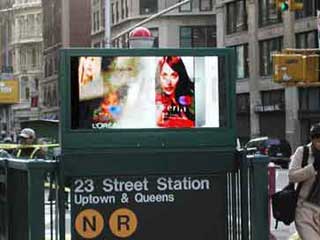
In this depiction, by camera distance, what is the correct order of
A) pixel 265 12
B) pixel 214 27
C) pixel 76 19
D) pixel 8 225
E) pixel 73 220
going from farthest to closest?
pixel 76 19 → pixel 214 27 → pixel 265 12 → pixel 8 225 → pixel 73 220

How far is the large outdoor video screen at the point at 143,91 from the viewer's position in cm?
595

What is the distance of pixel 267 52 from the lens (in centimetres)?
5503

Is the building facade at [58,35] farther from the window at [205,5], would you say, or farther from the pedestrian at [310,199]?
the pedestrian at [310,199]

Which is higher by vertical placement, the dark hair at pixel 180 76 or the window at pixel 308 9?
the window at pixel 308 9

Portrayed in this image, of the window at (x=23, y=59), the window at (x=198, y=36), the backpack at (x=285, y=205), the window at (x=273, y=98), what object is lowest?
the backpack at (x=285, y=205)

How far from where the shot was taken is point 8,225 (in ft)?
22.4

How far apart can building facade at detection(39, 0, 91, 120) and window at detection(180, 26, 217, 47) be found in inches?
1050

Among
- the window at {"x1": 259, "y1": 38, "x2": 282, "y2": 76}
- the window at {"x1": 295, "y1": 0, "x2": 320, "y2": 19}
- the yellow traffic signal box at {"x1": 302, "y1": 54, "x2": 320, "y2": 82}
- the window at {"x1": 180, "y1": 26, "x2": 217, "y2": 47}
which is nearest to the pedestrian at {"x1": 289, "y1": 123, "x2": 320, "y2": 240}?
the yellow traffic signal box at {"x1": 302, "y1": 54, "x2": 320, "y2": 82}

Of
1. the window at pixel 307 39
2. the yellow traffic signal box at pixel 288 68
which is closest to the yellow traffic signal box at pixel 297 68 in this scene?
the yellow traffic signal box at pixel 288 68

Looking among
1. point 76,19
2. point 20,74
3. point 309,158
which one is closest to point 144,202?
point 309,158

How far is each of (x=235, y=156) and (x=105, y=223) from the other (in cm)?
107

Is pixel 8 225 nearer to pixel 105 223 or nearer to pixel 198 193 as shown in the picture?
pixel 105 223

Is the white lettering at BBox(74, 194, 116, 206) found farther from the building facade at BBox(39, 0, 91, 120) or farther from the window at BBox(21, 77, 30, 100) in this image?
the window at BBox(21, 77, 30, 100)

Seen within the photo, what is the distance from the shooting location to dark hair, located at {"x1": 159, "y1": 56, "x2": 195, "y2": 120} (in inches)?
236
